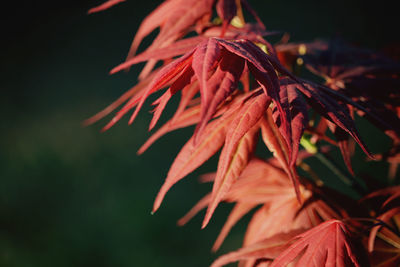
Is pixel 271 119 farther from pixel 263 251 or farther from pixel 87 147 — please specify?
pixel 87 147

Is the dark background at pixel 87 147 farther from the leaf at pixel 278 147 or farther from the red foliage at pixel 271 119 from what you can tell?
the leaf at pixel 278 147

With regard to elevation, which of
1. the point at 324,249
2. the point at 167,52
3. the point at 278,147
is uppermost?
the point at 167,52

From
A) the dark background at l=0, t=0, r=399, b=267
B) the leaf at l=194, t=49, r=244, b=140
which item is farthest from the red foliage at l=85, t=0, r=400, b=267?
the dark background at l=0, t=0, r=399, b=267

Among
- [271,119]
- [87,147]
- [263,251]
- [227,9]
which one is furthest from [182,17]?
[87,147]

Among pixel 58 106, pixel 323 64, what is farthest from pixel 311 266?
pixel 58 106

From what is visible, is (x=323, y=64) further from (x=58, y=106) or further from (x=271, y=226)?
(x=58, y=106)

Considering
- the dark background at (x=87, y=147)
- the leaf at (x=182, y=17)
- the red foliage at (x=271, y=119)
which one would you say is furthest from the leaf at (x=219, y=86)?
the dark background at (x=87, y=147)
